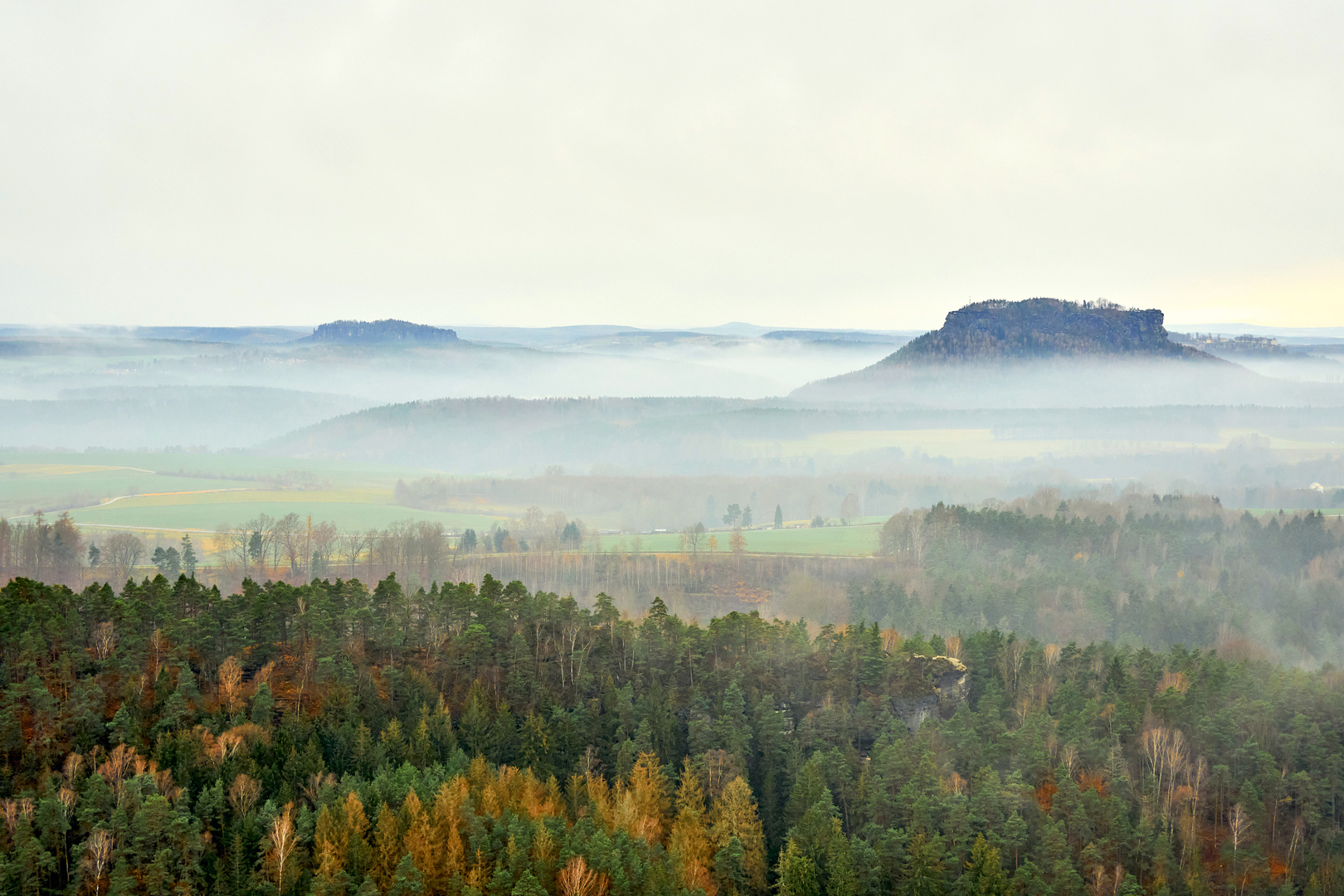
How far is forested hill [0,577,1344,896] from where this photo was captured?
5772 centimetres

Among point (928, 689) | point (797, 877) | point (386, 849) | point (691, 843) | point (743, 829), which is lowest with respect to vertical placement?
point (797, 877)

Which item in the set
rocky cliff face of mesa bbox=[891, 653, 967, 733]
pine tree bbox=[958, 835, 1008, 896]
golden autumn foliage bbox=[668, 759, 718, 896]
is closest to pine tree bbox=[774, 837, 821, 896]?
golden autumn foliage bbox=[668, 759, 718, 896]

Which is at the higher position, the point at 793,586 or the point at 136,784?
the point at 136,784

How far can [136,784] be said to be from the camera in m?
58.0

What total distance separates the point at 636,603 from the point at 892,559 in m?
50.5

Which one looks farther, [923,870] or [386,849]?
[923,870]

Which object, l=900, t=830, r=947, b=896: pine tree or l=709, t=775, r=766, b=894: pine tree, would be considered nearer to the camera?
l=900, t=830, r=947, b=896: pine tree

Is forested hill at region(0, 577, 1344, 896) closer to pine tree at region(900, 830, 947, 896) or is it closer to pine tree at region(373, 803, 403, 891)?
pine tree at region(373, 803, 403, 891)

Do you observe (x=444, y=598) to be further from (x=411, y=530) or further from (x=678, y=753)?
(x=411, y=530)

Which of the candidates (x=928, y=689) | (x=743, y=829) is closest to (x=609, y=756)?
(x=743, y=829)

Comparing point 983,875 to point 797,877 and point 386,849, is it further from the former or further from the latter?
point 386,849

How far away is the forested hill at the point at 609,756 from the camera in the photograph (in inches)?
2272

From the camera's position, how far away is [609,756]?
79.2 meters

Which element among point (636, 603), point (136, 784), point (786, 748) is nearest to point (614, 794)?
point (786, 748)
